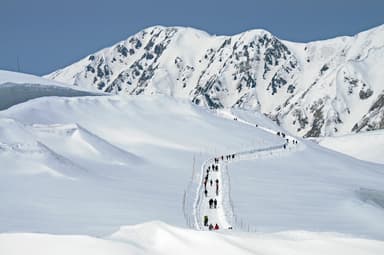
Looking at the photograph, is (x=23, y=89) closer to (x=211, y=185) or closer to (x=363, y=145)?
(x=211, y=185)

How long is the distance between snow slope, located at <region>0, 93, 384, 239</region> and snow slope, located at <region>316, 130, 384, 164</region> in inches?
3818

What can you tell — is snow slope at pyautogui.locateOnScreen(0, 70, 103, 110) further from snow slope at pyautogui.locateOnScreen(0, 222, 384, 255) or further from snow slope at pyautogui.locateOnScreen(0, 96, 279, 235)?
snow slope at pyautogui.locateOnScreen(0, 222, 384, 255)

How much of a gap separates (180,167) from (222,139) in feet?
91.2

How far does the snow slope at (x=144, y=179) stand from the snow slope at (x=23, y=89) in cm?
619

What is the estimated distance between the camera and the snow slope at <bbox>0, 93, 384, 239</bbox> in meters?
26.1

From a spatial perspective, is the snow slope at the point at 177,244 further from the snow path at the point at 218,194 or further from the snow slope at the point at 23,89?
the snow slope at the point at 23,89

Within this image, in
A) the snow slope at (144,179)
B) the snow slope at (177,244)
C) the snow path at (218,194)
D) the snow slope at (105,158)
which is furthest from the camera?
the snow path at (218,194)

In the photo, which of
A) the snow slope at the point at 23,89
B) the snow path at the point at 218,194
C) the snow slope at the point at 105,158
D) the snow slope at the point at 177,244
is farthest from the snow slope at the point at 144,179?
the snow slope at the point at 177,244

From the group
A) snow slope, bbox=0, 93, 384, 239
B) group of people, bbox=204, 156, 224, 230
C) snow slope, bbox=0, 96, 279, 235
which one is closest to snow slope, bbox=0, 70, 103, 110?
snow slope, bbox=0, 93, 384, 239

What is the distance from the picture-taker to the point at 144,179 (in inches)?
1610

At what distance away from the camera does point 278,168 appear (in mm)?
56219

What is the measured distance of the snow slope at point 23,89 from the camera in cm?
8125

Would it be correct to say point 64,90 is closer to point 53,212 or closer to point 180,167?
point 180,167

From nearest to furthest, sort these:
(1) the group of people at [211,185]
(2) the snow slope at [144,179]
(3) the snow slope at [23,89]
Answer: (2) the snow slope at [144,179] < (1) the group of people at [211,185] < (3) the snow slope at [23,89]
